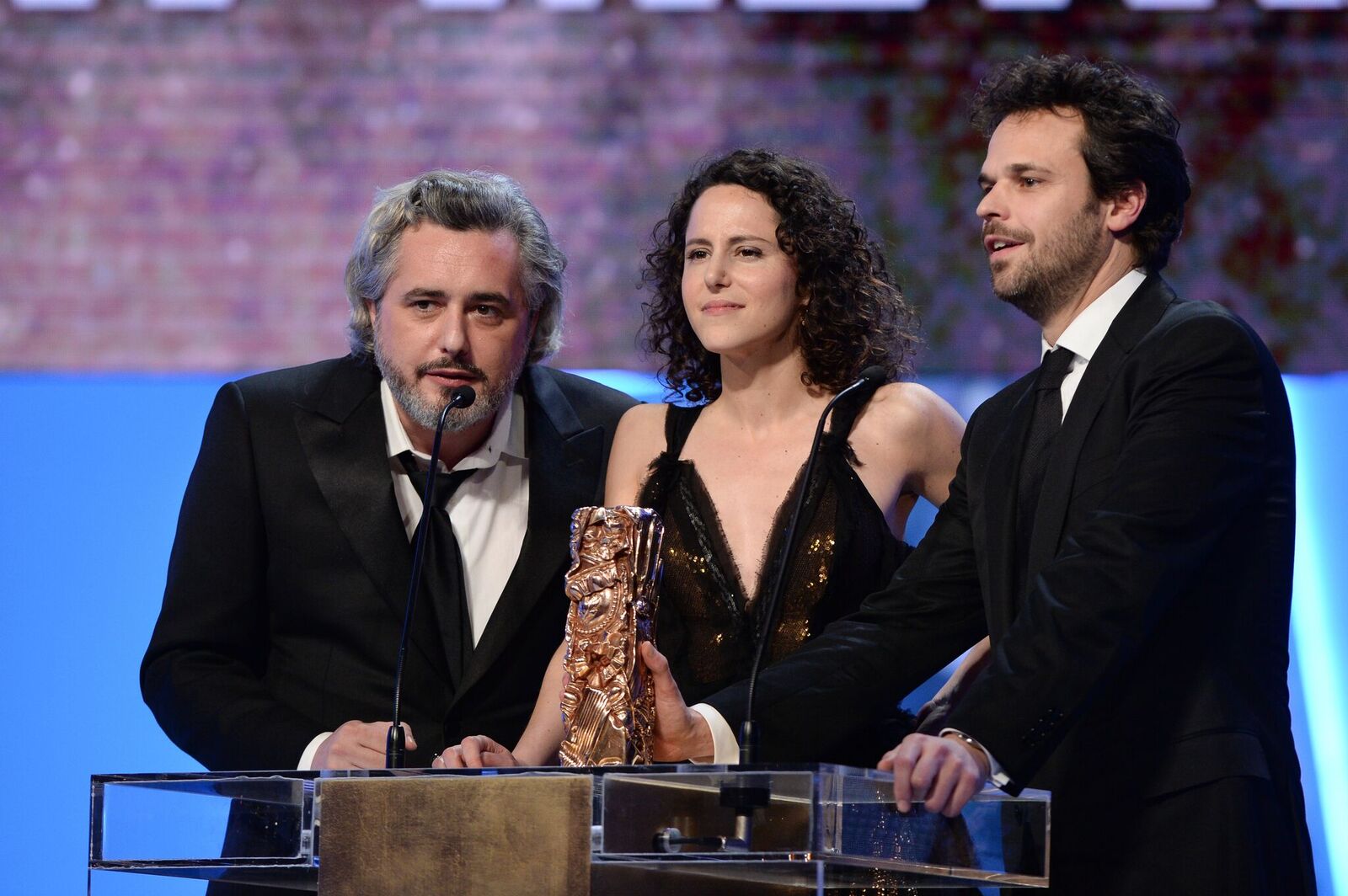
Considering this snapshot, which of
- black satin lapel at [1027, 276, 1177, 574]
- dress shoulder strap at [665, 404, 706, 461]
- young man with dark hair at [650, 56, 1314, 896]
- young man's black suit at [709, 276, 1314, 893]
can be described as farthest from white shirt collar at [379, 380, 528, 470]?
black satin lapel at [1027, 276, 1177, 574]

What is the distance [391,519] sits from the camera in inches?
116

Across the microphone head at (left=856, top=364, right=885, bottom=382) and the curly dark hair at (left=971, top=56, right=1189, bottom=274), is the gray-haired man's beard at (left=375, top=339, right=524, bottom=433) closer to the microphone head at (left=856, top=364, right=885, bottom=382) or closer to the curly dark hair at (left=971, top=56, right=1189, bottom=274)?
the microphone head at (left=856, top=364, right=885, bottom=382)

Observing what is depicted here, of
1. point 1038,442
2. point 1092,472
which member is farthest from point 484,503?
point 1092,472

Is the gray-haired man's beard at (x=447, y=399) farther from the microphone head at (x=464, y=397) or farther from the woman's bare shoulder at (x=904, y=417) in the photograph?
the woman's bare shoulder at (x=904, y=417)

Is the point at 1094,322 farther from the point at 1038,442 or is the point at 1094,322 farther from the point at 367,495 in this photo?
the point at 367,495

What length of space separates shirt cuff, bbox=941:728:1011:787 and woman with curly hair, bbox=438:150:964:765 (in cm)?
84

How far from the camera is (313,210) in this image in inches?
183

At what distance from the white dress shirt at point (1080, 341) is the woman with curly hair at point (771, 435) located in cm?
45

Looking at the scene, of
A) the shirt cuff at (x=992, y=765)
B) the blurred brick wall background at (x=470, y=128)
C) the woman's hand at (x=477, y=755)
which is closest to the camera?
the shirt cuff at (x=992, y=765)

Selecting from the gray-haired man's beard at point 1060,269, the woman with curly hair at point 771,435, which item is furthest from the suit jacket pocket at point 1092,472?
the woman with curly hair at point 771,435

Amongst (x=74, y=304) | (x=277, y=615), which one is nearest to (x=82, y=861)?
(x=277, y=615)

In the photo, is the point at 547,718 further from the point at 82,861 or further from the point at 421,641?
the point at 82,861

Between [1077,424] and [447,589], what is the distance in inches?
47.6

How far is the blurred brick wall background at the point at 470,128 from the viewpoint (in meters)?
4.56
